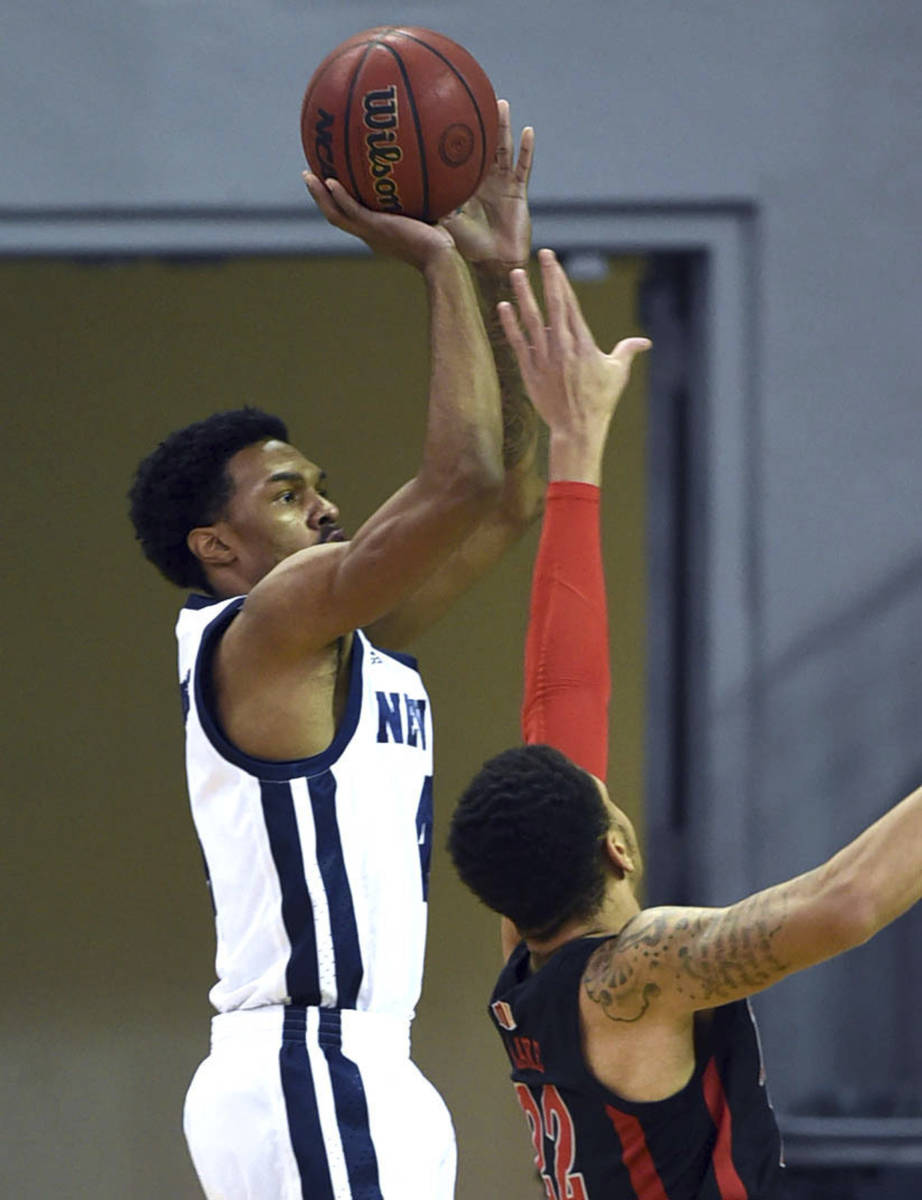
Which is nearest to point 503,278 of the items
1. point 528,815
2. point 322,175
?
point 322,175

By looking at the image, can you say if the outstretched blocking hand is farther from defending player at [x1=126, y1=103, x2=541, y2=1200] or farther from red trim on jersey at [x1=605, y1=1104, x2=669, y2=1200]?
red trim on jersey at [x1=605, y1=1104, x2=669, y2=1200]

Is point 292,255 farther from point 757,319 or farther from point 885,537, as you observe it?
point 885,537

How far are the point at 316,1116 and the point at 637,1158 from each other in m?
0.55

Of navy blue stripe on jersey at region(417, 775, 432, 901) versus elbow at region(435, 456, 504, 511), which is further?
navy blue stripe on jersey at region(417, 775, 432, 901)

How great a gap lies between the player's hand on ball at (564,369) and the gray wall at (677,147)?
1351mm

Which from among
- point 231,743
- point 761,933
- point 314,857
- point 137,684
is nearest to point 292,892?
point 314,857

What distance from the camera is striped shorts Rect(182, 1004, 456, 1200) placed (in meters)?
2.63

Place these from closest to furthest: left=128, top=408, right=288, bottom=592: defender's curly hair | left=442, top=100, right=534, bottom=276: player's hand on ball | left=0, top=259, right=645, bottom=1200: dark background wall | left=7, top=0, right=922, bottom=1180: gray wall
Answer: left=128, top=408, right=288, bottom=592: defender's curly hair < left=442, top=100, right=534, bottom=276: player's hand on ball < left=7, top=0, right=922, bottom=1180: gray wall < left=0, top=259, right=645, bottom=1200: dark background wall

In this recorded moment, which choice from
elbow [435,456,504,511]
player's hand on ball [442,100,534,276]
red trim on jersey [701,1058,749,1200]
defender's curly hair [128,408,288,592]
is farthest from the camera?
player's hand on ball [442,100,534,276]

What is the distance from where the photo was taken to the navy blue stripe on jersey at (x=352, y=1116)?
2.62 m

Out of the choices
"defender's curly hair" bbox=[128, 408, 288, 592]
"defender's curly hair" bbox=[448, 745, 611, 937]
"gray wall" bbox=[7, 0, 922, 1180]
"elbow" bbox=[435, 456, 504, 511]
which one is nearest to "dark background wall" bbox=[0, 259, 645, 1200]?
"gray wall" bbox=[7, 0, 922, 1180]

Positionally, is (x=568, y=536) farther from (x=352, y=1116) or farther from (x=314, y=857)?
(x=352, y=1116)

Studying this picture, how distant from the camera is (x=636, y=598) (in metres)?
6.27

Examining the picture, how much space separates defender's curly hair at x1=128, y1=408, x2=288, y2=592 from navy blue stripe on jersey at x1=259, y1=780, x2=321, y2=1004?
1.80ft
